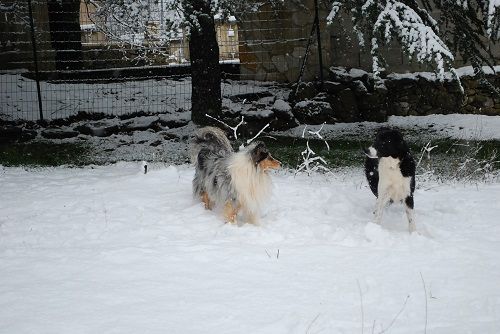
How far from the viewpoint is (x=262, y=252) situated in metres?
4.86

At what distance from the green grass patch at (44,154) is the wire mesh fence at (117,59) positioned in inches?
47.2

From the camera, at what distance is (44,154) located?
948cm

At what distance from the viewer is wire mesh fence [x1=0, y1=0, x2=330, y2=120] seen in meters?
11.5

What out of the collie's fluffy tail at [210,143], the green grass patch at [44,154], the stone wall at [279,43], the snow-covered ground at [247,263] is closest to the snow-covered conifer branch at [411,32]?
the snow-covered ground at [247,263]

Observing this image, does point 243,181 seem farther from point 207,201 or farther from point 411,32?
point 411,32

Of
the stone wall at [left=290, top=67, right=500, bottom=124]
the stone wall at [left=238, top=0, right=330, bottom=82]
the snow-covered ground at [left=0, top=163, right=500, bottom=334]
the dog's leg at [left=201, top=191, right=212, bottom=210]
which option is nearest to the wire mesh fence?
the stone wall at [left=238, top=0, right=330, bottom=82]

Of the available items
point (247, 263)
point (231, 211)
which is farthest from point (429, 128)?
point (247, 263)

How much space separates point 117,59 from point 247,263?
27.8ft

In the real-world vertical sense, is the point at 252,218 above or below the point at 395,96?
below

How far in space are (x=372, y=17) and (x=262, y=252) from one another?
5.11 metres

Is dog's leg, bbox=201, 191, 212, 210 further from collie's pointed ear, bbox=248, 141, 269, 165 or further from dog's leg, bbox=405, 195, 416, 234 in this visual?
dog's leg, bbox=405, 195, 416, 234

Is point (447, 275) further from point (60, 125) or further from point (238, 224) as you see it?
point (60, 125)

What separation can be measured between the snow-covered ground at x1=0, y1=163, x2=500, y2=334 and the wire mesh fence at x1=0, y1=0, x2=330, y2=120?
506cm

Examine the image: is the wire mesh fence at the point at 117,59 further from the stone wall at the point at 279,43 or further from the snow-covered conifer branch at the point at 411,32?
the snow-covered conifer branch at the point at 411,32
